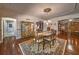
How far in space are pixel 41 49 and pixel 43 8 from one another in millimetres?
557

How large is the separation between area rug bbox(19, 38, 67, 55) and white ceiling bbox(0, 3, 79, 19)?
37cm

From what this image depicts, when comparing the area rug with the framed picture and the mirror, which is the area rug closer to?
the mirror

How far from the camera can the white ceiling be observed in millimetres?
2006

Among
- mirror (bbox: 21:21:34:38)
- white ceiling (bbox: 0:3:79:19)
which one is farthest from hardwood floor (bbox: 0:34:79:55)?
white ceiling (bbox: 0:3:79:19)

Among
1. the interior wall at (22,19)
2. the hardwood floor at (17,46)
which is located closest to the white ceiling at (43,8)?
the interior wall at (22,19)

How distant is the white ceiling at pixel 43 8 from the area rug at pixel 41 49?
37 centimetres

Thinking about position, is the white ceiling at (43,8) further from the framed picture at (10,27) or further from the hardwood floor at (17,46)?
the hardwood floor at (17,46)

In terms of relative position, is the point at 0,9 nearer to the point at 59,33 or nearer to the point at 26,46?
the point at 26,46

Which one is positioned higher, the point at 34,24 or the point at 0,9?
the point at 0,9

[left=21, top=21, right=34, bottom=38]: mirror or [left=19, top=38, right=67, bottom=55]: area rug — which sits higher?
[left=21, top=21, right=34, bottom=38]: mirror

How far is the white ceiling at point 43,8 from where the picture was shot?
6.58 ft

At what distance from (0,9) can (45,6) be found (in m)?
0.60
